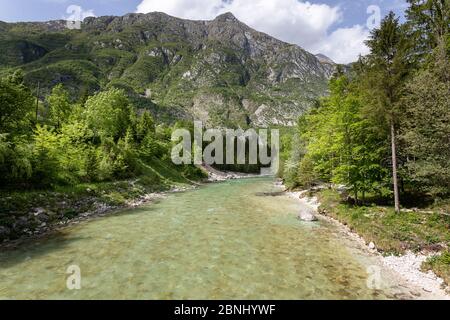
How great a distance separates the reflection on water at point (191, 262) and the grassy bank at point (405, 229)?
206 cm

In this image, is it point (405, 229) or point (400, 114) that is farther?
point (400, 114)

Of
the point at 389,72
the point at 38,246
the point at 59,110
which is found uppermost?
the point at 59,110

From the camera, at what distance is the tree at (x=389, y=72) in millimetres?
23766

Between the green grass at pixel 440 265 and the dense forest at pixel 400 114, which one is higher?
the dense forest at pixel 400 114

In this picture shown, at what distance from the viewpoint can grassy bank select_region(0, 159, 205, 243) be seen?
22.3 m

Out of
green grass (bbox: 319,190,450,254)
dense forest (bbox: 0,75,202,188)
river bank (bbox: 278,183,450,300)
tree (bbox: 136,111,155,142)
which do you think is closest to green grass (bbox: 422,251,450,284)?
river bank (bbox: 278,183,450,300)

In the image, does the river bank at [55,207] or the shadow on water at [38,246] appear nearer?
the shadow on water at [38,246]

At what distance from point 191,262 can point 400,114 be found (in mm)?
20291

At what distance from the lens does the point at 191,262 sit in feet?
54.3

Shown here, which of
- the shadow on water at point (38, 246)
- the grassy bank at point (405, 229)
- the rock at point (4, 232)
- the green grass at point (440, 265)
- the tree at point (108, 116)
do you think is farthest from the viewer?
the tree at point (108, 116)

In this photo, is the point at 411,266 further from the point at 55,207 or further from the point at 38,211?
the point at 55,207

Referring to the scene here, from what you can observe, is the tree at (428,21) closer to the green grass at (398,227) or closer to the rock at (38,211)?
the green grass at (398,227)

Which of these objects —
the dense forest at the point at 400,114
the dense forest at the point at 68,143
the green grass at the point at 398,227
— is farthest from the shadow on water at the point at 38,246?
the dense forest at the point at 400,114

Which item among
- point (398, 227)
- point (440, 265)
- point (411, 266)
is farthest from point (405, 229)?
point (440, 265)
